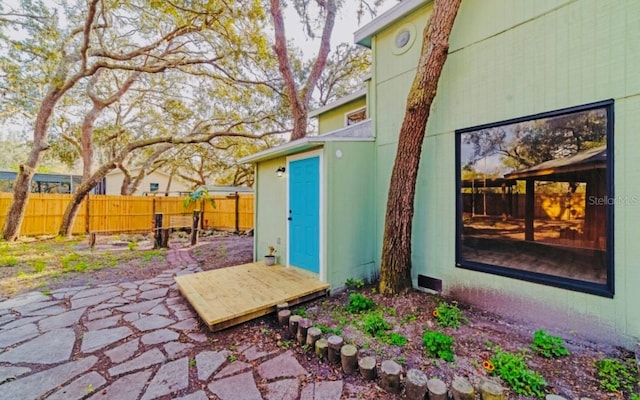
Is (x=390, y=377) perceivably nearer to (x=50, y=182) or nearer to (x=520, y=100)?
(x=520, y=100)

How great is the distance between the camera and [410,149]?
3.80 metres

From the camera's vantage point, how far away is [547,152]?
3.28m

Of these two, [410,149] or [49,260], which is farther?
[49,260]

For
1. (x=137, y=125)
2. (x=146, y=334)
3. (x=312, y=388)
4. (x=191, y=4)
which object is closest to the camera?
(x=312, y=388)

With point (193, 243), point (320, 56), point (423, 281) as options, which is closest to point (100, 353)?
point (423, 281)

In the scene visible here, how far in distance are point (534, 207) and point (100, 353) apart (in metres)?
5.81

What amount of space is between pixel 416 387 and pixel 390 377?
22cm

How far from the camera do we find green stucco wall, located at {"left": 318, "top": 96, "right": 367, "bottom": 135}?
23.1 ft

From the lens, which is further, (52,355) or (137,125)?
(137,125)

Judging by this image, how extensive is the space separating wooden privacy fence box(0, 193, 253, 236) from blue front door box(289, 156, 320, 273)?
8.19m

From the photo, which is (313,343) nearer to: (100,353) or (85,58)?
(100,353)

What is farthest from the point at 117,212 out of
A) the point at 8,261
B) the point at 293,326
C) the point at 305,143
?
the point at 293,326

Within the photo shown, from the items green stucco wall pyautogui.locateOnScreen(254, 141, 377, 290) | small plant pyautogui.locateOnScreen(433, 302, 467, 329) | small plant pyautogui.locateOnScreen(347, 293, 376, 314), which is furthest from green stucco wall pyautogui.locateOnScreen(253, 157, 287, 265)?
small plant pyautogui.locateOnScreen(433, 302, 467, 329)

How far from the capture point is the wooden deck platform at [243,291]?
338cm
